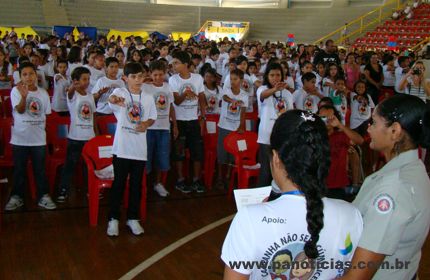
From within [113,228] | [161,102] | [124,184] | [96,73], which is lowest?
[113,228]

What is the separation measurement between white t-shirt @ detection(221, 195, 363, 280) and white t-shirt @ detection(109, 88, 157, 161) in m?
2.75

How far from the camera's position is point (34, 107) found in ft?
15.0

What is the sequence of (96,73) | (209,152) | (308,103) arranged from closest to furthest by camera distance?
(209,152)
(308,103)
(96,73)

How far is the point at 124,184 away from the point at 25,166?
1.18m

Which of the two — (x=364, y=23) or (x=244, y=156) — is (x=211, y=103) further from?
(x=364, y=23)

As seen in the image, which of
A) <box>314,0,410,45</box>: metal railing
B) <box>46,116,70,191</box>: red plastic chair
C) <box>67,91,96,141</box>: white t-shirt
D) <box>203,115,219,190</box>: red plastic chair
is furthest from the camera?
<box>314,0,410,45</box>: metal railing

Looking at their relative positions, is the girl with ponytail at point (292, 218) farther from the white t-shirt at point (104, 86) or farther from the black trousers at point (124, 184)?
the white t-shirt at point (104, 86)

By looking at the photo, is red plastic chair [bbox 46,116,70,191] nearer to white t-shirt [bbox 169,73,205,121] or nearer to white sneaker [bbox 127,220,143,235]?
white t-shirt [bbox 169,73,205,121]

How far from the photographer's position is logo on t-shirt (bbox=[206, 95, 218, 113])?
252 inches

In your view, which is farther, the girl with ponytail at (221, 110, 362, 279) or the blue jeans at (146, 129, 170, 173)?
the blue jeans at (146, 129, 170, 173)

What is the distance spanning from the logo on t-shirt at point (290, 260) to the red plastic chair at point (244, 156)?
3.70 meters

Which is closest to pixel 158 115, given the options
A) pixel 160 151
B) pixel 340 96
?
pixel 160 151

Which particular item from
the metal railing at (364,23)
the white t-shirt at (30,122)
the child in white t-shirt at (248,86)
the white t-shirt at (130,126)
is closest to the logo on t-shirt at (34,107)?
the white t-shirt at (30,122)

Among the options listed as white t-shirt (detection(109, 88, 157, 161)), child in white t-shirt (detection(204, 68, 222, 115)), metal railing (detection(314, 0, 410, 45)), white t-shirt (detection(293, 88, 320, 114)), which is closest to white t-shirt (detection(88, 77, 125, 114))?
child in white t-shirt (detection(204, 68, 222, 115))
